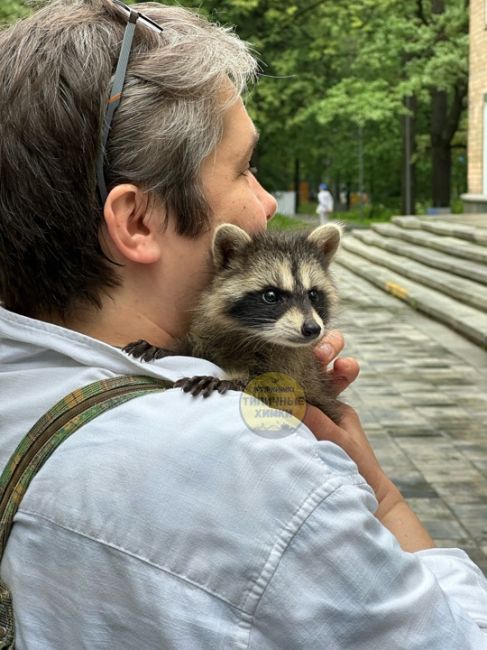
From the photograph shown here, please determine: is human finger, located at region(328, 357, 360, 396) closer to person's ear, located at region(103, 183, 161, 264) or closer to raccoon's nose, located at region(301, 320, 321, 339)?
raccoon's nose, located at region(301, 320, 321, 339)

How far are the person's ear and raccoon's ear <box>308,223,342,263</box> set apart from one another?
40.8 inches

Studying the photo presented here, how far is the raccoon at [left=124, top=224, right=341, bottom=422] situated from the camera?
2.47 meters

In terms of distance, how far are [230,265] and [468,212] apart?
2622 cm

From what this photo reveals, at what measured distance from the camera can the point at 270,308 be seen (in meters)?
2.75

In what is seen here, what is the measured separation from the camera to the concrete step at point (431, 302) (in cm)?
1237

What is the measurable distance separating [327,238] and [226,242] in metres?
0.63

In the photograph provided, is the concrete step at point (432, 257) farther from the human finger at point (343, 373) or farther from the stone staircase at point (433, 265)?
the human finger at point (343, 373)

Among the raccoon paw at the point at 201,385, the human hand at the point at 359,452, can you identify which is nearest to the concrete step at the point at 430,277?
the human hand at the point at 359,452

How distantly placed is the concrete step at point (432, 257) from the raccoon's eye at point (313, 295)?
1282 cm

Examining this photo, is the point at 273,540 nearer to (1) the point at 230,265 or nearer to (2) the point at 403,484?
(1) the point at 230,265

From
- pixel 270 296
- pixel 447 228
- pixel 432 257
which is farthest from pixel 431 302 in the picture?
pixel 270 296

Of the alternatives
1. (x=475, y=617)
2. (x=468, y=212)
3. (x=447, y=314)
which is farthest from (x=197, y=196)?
(x=468, y=212)

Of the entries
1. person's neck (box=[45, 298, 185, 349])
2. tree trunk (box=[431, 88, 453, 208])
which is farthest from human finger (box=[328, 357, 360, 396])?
tree trunk (box=[431, 88, 453, 208])

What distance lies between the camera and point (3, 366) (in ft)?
5.68
